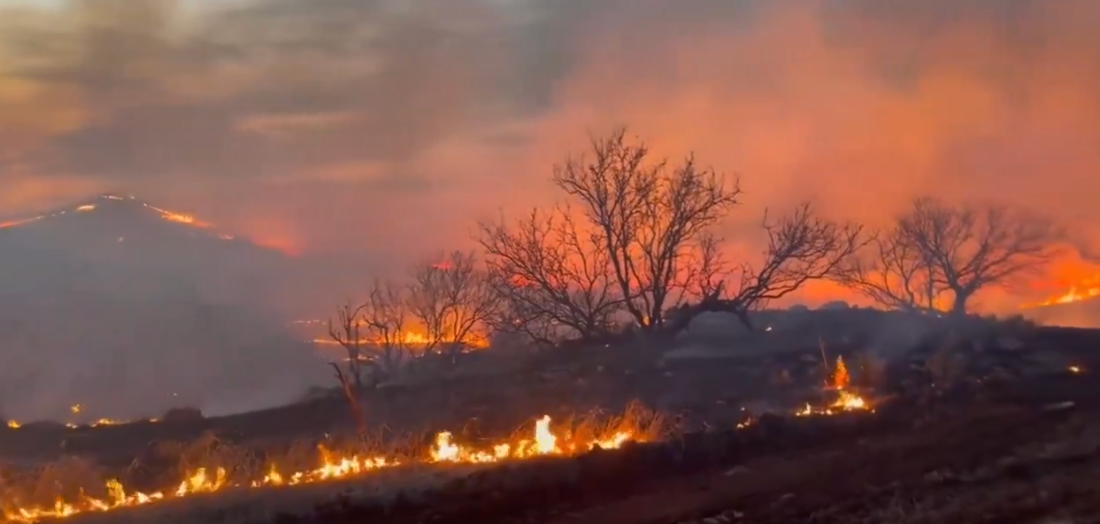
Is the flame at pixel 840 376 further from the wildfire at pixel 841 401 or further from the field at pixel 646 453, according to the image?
the field at pixel 646 453

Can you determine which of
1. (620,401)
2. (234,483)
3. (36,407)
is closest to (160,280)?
(36,407)

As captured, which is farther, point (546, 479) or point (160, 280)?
point (160, 280)

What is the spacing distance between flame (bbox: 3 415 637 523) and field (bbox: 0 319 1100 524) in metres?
0.06

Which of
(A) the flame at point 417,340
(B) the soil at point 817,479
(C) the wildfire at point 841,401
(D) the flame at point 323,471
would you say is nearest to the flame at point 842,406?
(C) the wildfire at point 841,401

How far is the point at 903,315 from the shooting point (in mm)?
45500

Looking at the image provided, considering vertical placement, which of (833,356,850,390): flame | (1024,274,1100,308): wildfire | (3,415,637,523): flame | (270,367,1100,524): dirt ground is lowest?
(270,367,1100,524): dirt ground

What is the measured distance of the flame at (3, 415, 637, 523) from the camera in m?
15.0

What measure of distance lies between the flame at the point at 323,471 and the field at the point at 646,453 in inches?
2.6

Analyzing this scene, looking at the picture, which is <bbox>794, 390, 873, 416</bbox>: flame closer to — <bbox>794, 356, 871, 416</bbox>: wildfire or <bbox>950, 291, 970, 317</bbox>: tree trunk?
<bbox>794, 356, 871, 416</bbox>: wildfire

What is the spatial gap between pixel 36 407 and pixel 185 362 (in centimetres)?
1353

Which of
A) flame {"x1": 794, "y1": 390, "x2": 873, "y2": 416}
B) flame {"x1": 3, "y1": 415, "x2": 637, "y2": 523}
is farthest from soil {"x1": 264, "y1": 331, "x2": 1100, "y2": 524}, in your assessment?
flame {"x1": 3, "y1": 415, "x2": 637, "y2": 523}

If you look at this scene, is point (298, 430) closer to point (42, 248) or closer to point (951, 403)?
point (951, 403)

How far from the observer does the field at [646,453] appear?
13242 millimetres

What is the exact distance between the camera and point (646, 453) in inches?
654
